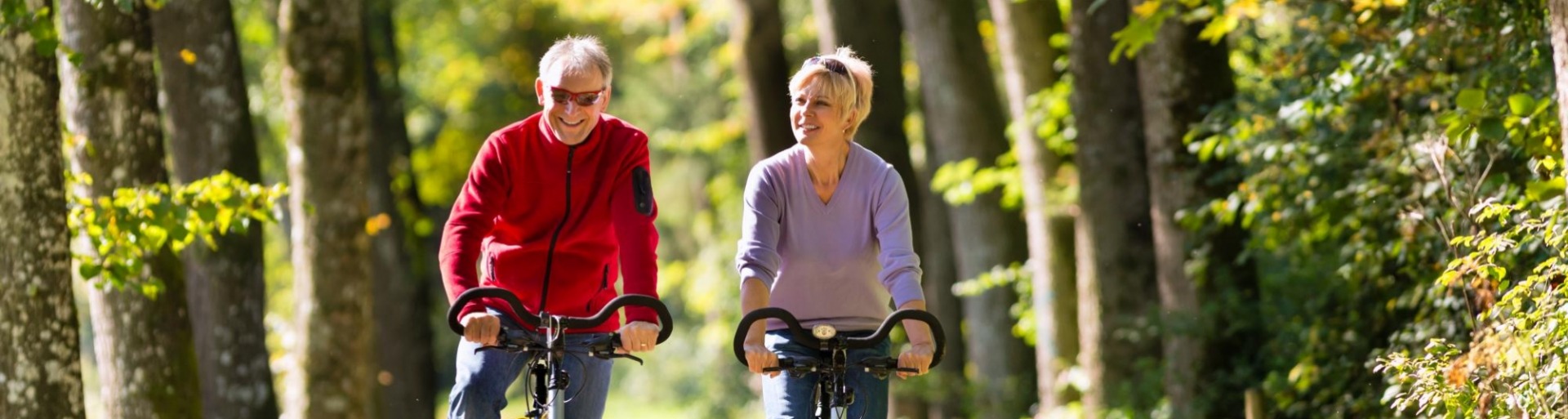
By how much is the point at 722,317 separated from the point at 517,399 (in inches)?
983

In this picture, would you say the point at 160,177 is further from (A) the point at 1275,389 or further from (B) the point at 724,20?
(B) the point at 724,20

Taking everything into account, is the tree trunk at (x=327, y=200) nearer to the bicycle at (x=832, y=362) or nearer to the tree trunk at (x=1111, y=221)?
the tree trunk at (x=1111, y=221)

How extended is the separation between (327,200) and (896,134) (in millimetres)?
7603

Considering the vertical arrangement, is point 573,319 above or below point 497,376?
above

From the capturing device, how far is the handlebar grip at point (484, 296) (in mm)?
5824

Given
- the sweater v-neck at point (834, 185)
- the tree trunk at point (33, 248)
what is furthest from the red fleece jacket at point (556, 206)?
the tree trunk at point (33, 248)

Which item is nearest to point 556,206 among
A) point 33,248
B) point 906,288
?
point 906,288

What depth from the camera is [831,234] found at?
6.56 m

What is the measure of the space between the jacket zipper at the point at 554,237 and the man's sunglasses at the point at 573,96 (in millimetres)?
181

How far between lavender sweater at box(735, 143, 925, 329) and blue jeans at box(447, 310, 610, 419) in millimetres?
587

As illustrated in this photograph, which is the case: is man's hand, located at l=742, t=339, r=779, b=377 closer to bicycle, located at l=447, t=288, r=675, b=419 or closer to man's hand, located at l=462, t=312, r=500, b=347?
A: bicycle, located at l=447, t=288, r=675, b=419

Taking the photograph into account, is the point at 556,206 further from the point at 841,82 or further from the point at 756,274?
the point at 841,82

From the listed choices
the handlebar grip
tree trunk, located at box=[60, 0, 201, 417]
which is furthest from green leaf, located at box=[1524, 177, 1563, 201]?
tree trunk, located at box=[60, 0, 201, 417]

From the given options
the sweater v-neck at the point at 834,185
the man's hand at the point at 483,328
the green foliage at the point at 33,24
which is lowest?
the man's hand at the point at 483,328
